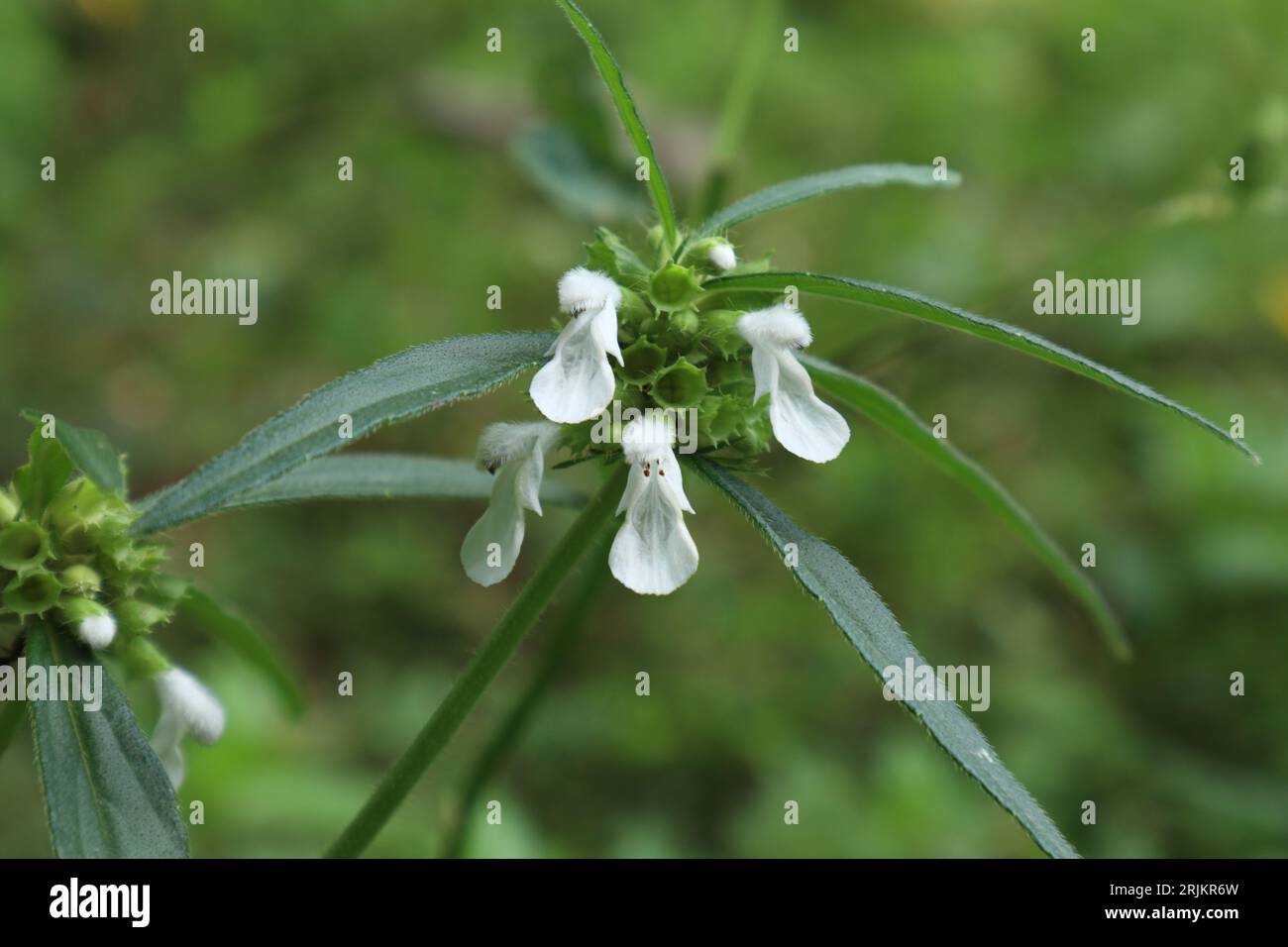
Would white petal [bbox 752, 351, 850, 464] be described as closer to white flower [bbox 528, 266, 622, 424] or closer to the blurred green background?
white flower [bbox 528, 266, 622, 424]

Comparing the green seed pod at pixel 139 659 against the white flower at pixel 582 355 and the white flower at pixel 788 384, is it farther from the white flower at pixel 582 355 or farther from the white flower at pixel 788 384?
the white flower at pixel 788 384

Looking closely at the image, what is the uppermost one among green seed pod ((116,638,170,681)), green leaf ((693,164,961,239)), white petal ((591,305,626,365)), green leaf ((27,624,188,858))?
green leaf ((693,164,961,239))

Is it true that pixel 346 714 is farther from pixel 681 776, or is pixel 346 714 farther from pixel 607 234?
pixel 607 234

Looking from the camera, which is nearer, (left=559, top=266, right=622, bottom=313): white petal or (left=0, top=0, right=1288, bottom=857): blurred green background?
(left=559, top=266, right=622, bottom=313): white petal

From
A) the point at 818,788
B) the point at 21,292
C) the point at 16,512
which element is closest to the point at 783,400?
the point at 16,512

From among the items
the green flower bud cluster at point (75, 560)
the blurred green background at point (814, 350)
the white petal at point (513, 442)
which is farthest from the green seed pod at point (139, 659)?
the blurred green background at point (814, 350)

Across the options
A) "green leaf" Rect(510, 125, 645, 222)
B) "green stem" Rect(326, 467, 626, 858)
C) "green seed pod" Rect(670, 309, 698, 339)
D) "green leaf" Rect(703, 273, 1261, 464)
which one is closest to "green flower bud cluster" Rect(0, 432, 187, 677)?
"green stem" Rect(326, 467, 626, 858)
